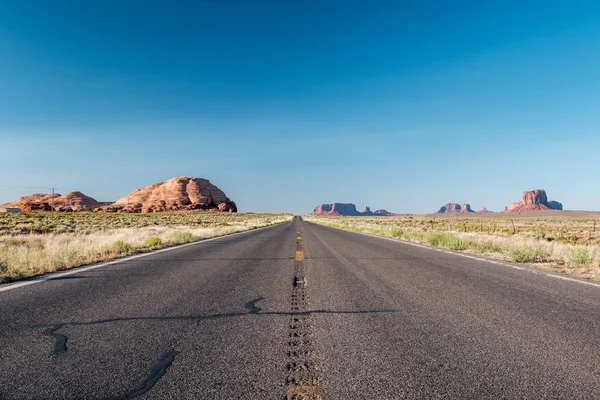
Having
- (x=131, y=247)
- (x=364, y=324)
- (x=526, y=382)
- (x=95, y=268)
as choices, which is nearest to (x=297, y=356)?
(x=364, y=324)

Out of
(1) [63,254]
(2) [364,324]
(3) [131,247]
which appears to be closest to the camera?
(2) [364,324]

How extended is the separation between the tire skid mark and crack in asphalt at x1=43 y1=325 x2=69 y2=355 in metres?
1.99

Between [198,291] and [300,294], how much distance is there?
64.1 inches

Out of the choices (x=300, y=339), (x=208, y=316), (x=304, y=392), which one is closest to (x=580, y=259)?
Answer: (x=300, y=339)

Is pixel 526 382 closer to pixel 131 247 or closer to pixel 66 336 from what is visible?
pixel 66 336

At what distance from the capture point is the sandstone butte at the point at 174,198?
171738 mm

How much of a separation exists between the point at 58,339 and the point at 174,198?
185 metres

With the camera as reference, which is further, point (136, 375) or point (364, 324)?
point (364, 324)

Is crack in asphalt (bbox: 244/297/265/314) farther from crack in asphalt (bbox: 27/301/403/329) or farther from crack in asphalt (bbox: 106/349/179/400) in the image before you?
crack in asphalt (bbox: 106/349/179/400)

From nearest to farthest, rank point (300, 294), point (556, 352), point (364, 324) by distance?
point (556, 352) → point (364, 324) → point (300, 294)

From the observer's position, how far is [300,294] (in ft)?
18.1

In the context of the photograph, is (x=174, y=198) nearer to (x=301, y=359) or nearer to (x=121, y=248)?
(x=121, y=248)

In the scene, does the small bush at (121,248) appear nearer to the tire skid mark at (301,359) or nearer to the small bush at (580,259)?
the tire skid mark at (301,359)

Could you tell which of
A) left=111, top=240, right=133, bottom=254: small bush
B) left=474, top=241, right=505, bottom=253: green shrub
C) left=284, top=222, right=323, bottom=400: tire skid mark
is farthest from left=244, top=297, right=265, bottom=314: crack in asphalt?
left=474, top=241, right=505, bottom=253: green shrub
